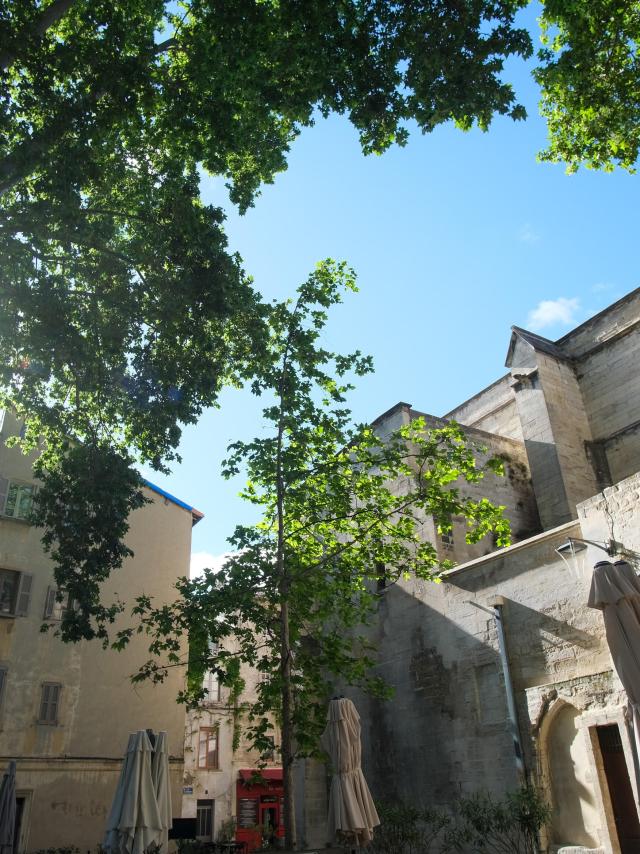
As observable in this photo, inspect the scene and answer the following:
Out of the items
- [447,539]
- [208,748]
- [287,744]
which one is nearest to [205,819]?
[208,748]

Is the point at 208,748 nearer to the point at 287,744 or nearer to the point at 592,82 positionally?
the point at 287,744

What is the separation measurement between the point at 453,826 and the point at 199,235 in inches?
482

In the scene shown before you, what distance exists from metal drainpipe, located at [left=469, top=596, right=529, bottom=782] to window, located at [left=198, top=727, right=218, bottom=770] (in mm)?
18658

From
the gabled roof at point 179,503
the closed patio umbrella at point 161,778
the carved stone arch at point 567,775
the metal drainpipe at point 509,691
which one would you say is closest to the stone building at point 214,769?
the gabled roof at point 179,503

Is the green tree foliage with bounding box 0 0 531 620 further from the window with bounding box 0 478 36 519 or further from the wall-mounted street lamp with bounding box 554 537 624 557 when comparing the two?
the wall-mounted street lamp with bounding box 554 537 624 557

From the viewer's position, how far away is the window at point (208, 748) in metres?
28.8

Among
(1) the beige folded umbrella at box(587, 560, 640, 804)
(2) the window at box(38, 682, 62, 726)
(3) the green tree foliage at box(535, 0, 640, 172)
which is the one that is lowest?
(1) the beige folded umbrella at box(587, 560, 640, 804)

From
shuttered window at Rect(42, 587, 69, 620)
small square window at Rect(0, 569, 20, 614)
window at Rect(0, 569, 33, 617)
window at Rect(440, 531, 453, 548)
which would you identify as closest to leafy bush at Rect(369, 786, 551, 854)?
window at Rect(440, 531, 453, 548)

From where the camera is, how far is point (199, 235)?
1143 centimetres

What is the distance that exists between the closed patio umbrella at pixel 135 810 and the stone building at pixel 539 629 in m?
6.39

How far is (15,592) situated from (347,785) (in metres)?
11.1

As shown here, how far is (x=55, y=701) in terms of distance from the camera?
17344mm

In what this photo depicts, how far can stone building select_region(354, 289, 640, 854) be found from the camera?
38.1 ft

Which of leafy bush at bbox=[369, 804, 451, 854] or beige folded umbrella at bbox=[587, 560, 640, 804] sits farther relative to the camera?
leafy bush at bbox=[369, 804, 451, 854]
